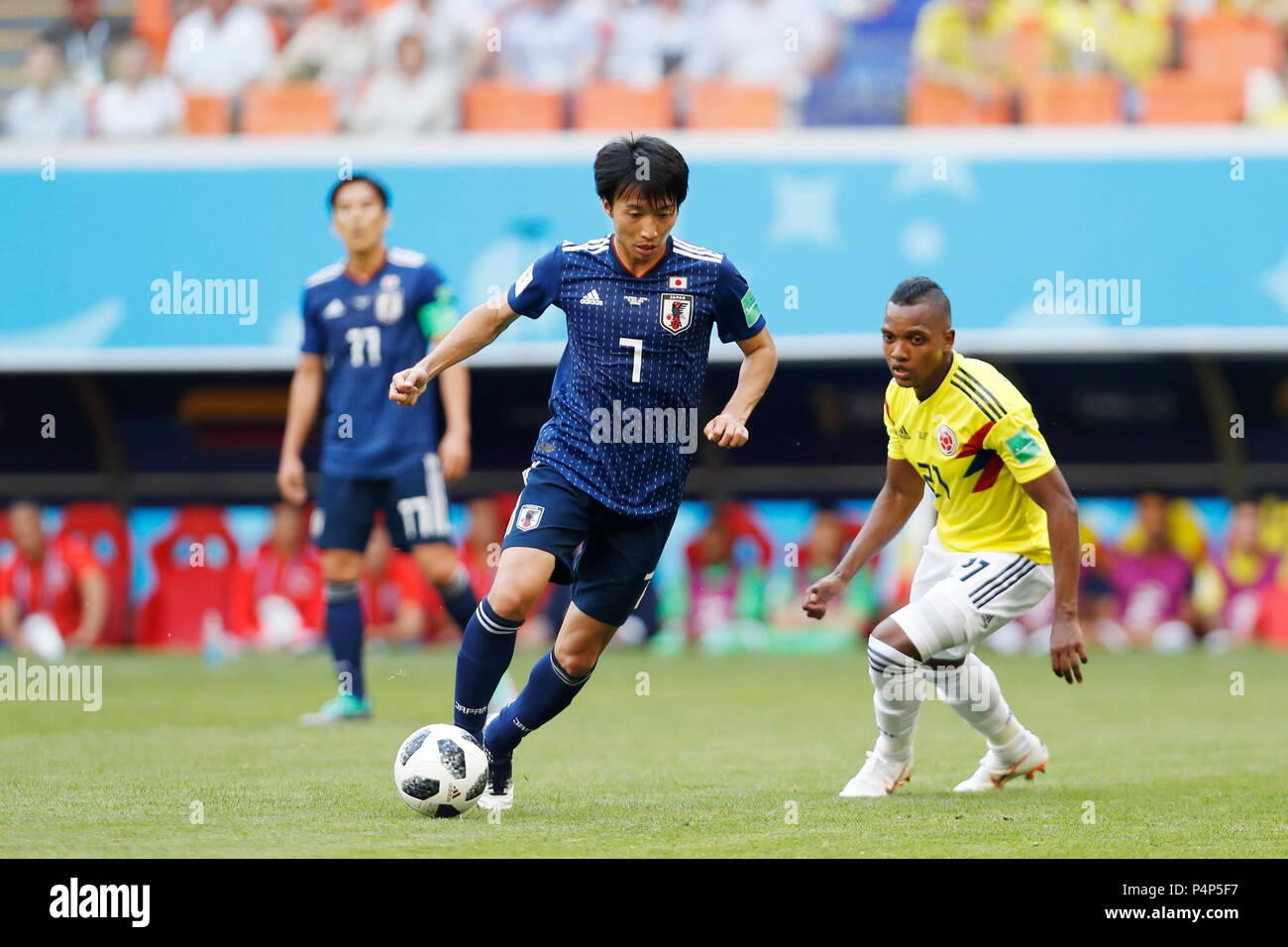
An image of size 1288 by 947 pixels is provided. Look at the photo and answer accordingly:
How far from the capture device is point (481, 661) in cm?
588

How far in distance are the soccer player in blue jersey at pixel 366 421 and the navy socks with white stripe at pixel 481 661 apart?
290 cm

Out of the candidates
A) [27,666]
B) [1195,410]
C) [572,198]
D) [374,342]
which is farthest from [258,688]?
[1195,410]

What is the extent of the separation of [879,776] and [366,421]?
3706 millimetres

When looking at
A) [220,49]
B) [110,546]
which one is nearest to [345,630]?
[110,546]

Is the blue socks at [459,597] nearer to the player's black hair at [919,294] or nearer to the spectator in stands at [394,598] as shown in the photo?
the player's black hair at [919,294]

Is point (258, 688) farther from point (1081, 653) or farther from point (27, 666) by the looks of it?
point (1081, 653)

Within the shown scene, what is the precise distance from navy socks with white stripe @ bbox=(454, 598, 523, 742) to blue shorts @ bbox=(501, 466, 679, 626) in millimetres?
236

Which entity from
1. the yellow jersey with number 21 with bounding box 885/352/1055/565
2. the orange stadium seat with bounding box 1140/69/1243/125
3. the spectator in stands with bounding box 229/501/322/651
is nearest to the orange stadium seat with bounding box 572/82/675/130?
the orange stadium seat with bounding box 1140/69/1243/125

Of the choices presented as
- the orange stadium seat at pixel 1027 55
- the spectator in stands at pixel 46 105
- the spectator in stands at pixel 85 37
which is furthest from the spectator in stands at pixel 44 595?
the orange stadium seat at pixel 1027 55

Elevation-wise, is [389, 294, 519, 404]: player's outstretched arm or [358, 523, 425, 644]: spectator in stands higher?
[389, 294, 519, 404]: player's outstretched arm

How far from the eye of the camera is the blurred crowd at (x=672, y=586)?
588 inches

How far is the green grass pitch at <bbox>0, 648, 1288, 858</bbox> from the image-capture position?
512 centimetres

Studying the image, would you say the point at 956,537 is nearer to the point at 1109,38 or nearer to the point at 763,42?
the point at 763,42

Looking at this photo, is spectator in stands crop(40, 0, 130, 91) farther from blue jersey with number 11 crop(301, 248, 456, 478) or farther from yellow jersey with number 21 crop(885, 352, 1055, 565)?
yellow jersey with number 21 crop(885, 352, 1055, 565)
